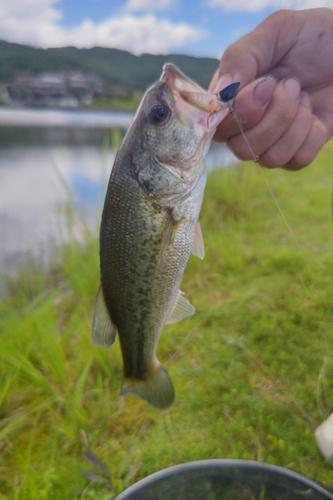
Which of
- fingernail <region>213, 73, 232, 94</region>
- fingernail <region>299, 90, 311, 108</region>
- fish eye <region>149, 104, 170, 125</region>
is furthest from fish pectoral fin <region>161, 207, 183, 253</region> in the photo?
fingernail <region>299, 90, 311, 108</region>

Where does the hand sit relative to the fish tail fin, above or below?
above

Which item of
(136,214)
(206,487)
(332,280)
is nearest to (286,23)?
(136,214)

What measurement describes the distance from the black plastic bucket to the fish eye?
1.41 meters

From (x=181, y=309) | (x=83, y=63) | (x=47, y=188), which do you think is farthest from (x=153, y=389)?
(x=83, y=63)

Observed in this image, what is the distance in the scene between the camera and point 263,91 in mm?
1630

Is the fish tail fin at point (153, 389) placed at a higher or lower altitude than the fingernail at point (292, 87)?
lower

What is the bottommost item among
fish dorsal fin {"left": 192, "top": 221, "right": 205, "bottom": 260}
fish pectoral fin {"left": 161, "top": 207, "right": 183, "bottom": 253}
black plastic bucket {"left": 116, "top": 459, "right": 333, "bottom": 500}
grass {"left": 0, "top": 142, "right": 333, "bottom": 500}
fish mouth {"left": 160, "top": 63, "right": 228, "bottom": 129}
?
grass {"left": 0, "top": 142, "right": 333, "bottom": 500}

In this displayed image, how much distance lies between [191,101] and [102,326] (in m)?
0.97

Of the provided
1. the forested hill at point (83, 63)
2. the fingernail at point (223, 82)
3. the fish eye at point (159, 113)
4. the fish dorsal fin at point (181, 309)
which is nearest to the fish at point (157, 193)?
the fish eye at point (159, 113)

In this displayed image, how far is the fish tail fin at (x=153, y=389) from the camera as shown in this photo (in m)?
1.64

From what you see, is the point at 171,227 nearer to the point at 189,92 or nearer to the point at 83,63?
the point at 189,92

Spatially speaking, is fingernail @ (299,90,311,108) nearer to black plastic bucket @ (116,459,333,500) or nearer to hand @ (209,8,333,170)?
hand @ (209,8,333,170)

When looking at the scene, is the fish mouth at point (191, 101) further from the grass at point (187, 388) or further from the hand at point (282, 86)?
the grass at point (187, 388)

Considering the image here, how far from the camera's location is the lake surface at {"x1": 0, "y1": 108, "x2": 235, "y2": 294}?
500 cm
